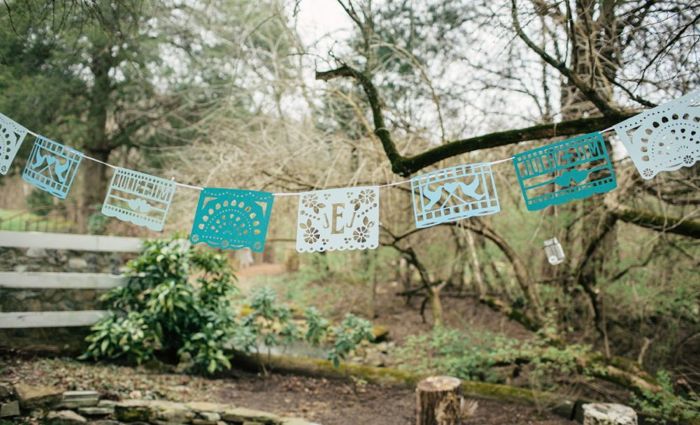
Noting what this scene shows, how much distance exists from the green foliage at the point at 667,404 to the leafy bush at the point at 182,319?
2.42 meters

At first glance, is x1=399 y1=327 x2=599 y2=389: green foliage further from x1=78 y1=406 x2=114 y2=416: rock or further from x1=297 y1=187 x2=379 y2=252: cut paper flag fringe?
x1=78 y1=406 x2=114 y2=416: rock

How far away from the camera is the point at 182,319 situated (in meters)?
5.16

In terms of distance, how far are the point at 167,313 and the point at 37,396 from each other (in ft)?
4.42

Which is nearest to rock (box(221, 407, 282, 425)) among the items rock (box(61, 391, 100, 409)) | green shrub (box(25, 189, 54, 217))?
rock (box(61, 391, 100, 409))

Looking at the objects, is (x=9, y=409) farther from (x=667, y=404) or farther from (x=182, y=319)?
(x=667, y=404)

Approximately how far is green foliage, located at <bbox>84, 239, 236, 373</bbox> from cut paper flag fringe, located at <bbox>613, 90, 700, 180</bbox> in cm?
390

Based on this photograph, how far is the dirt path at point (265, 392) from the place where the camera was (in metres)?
4.38

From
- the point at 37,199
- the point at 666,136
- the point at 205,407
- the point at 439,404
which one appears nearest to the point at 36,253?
the point at 205,407

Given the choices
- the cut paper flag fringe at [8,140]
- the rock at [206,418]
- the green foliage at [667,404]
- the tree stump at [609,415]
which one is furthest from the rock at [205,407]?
the green foliage at [667,404]

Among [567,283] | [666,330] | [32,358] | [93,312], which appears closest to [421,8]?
[567,283]

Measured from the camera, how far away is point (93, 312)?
5.10 meters

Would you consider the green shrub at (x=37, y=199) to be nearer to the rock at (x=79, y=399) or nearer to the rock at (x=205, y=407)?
the rock at (x=79, y=399)

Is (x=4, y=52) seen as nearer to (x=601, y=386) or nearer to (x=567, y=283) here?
(x=567, y=283)

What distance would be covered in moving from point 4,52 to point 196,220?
271 centimetres
